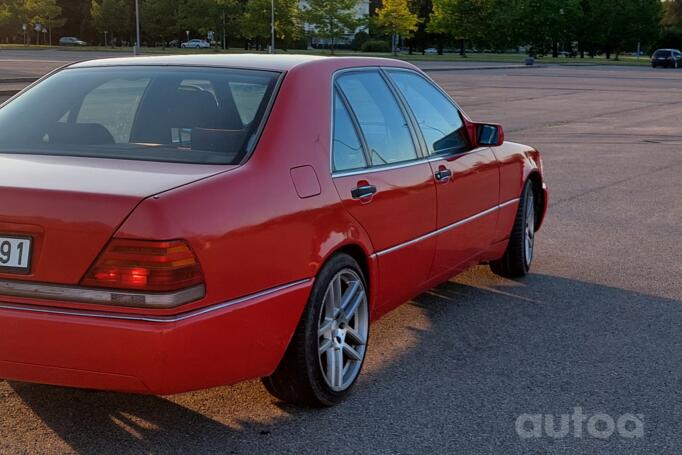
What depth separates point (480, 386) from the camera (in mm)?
4648

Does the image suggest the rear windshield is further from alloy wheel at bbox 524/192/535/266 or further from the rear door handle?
alloy wheel at bbox 524/192/535/266

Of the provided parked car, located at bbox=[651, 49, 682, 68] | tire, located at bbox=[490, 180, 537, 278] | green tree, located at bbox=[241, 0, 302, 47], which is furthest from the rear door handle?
green tree, located at bbox=[241, 0, 302, 47]

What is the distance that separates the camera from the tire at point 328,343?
4.11 metres

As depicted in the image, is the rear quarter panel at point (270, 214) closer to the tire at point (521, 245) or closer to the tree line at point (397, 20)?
the tire at point (521, 245)

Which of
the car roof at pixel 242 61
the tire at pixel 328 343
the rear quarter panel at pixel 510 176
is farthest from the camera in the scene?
the rear quarter panel at pixel 510 176

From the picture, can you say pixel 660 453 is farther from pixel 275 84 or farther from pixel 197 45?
pixel 197 45

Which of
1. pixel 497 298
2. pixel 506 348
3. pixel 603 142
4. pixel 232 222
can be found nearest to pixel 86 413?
pixel 232 222

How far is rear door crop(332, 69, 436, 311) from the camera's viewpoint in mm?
4512

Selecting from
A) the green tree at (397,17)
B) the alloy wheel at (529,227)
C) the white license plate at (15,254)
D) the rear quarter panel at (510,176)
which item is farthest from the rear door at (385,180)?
the green tree at (397,17)

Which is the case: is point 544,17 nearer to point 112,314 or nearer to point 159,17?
point 159,17

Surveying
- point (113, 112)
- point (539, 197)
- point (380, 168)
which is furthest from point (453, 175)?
point (539, 197)

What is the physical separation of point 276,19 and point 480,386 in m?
99.7

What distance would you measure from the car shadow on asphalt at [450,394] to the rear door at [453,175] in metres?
0.45

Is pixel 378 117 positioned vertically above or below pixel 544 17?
above
